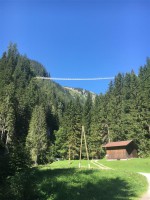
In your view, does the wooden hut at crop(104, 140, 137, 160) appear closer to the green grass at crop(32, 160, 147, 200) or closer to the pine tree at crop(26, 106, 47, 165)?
the pine tree at crop(26, 106, 47, 165)

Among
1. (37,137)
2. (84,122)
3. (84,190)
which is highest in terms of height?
(84,122)

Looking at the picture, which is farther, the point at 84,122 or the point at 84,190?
the point at 84,122

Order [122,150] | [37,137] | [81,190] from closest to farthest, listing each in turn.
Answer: [81,190] < [122,150] < [37,137]

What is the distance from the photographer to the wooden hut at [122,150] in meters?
60.9

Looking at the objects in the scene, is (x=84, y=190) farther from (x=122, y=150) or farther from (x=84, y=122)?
(x=84, y=122)

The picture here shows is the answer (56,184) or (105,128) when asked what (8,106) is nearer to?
(105,128)

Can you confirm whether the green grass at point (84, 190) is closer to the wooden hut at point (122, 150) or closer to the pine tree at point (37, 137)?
the wooden hut at point (122, 150)

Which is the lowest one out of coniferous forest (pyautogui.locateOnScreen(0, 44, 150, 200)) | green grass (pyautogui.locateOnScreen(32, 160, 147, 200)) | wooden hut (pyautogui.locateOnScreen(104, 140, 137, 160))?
green grass (pyautogui.locateOnScreen(32, 160, 147, 200))

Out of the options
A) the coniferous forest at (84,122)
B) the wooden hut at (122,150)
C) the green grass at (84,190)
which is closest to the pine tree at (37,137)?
the coniferous forest at (84,122)

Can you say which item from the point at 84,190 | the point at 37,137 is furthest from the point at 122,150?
the point at 84,190

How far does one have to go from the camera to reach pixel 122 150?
61156 mm

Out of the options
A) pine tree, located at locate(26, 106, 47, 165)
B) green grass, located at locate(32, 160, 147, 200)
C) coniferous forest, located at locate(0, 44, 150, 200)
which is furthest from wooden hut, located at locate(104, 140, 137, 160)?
green grass, located at locate(32, 160, 147, 200)

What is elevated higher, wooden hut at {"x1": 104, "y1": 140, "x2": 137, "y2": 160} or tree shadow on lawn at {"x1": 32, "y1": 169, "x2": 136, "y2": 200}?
wooden hut at {"x1": 104, "y1": 140, "x2": 137, "y2": 160}

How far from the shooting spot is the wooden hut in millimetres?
60906
